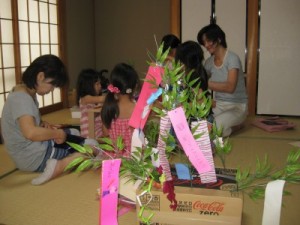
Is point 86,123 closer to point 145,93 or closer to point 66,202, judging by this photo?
point 66,202

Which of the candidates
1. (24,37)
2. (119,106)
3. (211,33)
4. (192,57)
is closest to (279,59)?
(211,33)

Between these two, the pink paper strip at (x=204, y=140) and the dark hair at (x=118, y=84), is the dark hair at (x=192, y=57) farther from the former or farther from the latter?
the pink paper strip at (x=204, y=140)

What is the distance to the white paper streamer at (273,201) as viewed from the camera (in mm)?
855

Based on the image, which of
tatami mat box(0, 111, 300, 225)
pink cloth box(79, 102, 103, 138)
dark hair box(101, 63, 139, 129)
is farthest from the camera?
pink cloth box(79, 102, 103, 138)

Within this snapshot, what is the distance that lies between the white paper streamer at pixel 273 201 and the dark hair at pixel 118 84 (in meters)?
1.51

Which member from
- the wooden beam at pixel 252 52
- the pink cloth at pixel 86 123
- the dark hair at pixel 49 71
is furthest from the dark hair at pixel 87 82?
the wooden beam at pixel 252 52

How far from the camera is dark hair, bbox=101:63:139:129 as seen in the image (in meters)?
2.25

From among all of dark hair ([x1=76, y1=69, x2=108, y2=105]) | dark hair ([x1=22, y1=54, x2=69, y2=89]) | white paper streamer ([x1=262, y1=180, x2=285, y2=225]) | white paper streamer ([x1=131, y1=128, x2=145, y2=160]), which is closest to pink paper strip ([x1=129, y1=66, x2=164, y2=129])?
white paper streamer ([x1=131, y1=128, x2=145, y2=160])

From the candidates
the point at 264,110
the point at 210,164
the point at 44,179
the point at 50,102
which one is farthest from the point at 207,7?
the point at 210,164

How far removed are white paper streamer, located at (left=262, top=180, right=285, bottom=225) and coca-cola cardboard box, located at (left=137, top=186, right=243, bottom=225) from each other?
0.31 feet

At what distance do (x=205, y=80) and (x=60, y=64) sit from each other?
1.09 meters

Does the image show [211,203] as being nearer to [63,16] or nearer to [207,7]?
[207,7]

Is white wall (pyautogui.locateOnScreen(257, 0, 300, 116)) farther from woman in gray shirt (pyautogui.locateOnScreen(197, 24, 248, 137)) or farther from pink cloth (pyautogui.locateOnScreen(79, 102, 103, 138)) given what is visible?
pink cloth (pyautogui.locateOnScreen(79, 102, 103, 138))

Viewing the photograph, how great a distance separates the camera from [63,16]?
16.1ft
